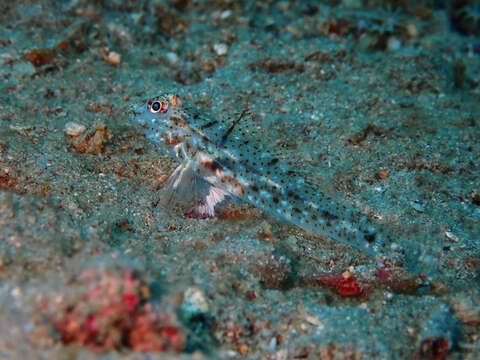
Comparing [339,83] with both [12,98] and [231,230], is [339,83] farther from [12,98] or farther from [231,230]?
[12,98]

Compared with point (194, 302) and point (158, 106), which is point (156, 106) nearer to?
point (158, 106)

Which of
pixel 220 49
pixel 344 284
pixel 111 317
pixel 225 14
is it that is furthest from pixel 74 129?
pixel 225 14

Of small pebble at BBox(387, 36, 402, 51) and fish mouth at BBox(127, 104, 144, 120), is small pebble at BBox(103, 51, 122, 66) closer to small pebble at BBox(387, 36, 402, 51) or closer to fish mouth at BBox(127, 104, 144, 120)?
fish mouth at BBox(127, 104, 144, 120)

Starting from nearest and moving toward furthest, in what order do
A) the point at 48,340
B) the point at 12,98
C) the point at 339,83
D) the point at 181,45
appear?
the point at 48,340
the point at 12,98
the point at 339,83
the point at 181,45

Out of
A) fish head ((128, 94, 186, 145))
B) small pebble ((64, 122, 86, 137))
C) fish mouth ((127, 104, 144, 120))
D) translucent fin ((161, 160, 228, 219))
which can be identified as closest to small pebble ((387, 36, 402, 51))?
fish head ((128, 94, 186, 145))

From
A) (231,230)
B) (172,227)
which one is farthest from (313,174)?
(172,227)

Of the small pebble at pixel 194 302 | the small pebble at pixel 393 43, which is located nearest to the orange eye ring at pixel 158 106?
the small pebble at pixel 194 302
